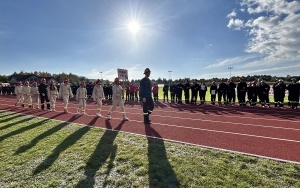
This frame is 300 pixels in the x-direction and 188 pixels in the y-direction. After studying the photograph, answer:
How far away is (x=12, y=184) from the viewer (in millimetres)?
5074

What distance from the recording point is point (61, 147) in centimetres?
734

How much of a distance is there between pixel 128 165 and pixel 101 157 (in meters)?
0.94

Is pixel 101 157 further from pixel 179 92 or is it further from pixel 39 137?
pixel 179 92

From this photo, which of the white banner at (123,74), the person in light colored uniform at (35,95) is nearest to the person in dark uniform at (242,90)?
the white banner at (123,74)

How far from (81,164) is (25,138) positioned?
375 centimetres

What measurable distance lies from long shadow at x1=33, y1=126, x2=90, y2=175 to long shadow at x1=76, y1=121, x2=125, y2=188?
2.98 feet

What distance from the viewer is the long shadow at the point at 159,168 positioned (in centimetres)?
487

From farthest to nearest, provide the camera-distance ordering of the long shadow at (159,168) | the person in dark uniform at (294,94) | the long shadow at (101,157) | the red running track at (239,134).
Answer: the person in dark uniform at (294,94) → the red running track at (239,134) → the long shadow at (101,157) → the long shadow at (159,168)

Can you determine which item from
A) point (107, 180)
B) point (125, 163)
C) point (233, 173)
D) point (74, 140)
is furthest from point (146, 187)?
point (74, 140)

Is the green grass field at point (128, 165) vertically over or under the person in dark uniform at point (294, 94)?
under

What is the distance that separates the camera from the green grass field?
4.91 metres

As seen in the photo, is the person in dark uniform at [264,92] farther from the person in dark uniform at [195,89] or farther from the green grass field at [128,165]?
the green grass field at [128,165]

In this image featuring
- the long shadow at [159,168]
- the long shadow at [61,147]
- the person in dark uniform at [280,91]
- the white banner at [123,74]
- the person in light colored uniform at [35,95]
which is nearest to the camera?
the long shadow at [159,168]

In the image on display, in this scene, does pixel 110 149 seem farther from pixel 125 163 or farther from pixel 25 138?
pixel 25 138
